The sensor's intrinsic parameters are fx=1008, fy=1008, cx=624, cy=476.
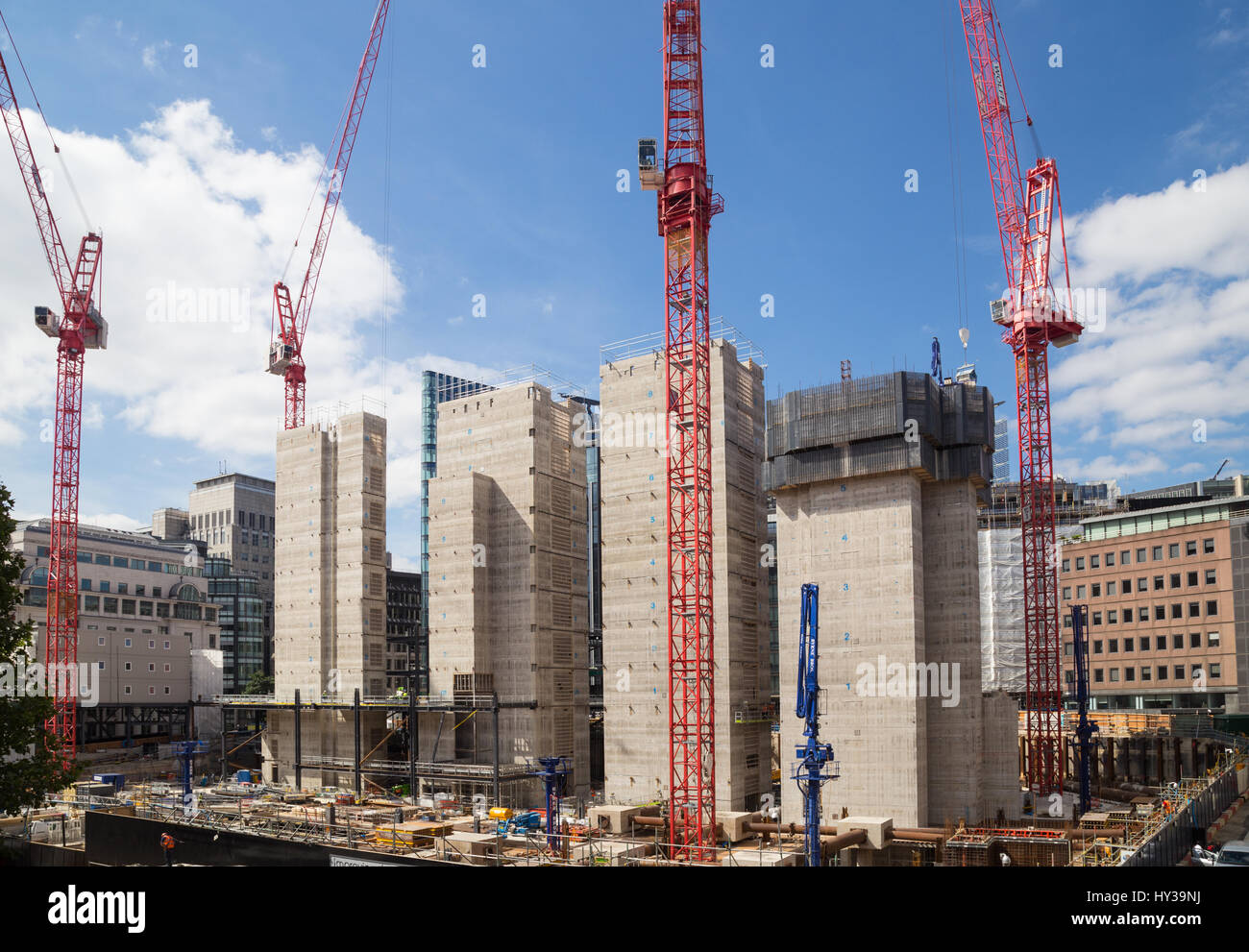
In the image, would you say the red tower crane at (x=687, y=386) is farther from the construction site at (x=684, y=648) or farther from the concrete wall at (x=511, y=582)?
the concrete wall at (x=511, y=582)

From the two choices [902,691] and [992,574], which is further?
[992,574]

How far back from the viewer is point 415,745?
280 ft

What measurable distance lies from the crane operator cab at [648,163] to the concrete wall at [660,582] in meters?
13.3

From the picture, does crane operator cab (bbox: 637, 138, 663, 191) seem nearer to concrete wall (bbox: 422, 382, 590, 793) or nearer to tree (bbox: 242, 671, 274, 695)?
concrete wall (bbox: 422, 382, 590, 793)

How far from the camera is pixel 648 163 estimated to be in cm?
7081

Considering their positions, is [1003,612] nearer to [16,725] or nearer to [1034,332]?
[1034,332]

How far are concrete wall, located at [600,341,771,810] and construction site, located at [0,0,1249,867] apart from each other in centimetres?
26

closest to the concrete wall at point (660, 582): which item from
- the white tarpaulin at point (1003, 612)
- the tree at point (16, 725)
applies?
the tree at point (16, 725)

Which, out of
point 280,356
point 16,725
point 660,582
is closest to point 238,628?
point 280,356

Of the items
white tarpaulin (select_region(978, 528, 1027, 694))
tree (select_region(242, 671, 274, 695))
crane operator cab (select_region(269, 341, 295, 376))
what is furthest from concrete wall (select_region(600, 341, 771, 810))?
tree (select_region(242, 671, 274, 695))
